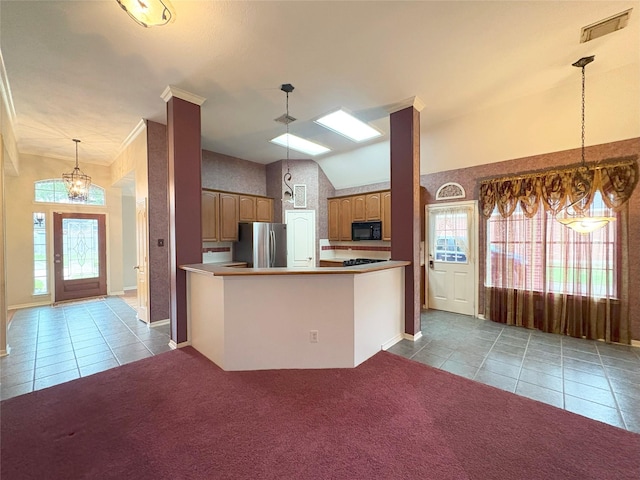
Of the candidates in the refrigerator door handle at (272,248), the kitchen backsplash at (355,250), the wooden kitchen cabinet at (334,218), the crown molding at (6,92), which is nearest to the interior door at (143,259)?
the crown molding at (6,92)

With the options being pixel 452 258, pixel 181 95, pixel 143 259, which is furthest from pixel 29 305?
pixel 452 258

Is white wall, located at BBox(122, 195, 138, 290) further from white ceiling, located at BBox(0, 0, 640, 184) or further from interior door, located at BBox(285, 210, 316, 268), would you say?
interior door, located at BBox(285, 210, 316, 268)

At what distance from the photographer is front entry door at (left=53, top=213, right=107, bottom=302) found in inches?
225

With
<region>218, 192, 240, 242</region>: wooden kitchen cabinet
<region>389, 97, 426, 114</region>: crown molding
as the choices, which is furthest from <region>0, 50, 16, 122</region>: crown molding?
<region>389, 97, 426, 114</region>: crown molding

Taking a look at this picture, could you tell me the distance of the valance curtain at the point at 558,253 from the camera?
3385 mm

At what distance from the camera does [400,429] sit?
1.90 meters

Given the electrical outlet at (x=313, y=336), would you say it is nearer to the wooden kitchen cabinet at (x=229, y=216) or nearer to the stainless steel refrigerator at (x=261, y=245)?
the stainless steel refrigerator at (x=261, y=245)

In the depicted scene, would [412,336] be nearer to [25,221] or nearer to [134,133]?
[134,133]

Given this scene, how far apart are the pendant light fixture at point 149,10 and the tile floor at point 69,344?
3253mm

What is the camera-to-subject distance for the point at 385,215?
543 cm

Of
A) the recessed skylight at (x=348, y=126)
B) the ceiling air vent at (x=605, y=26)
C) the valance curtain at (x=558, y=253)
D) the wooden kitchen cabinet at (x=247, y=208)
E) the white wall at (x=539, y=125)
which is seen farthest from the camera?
the wooden kitchen cabinet at (x=247, y=208)

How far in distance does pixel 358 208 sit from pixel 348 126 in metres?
2.00

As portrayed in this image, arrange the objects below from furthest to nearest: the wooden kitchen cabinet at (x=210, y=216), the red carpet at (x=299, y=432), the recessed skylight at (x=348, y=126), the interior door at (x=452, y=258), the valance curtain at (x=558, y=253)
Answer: the wooden kitchen cabinet at (x=210, y=216)
the interior door at (x=452, y=258)
the recessed skylight at (x=348, y=126)
the valance curtain at (x=558, y=253)
the red carpet at (x=299, y=432)

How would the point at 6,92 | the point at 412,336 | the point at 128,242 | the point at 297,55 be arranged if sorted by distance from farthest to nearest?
the point at 128,242, the point at 412,336, the point at 6,92, the point at 297,55
